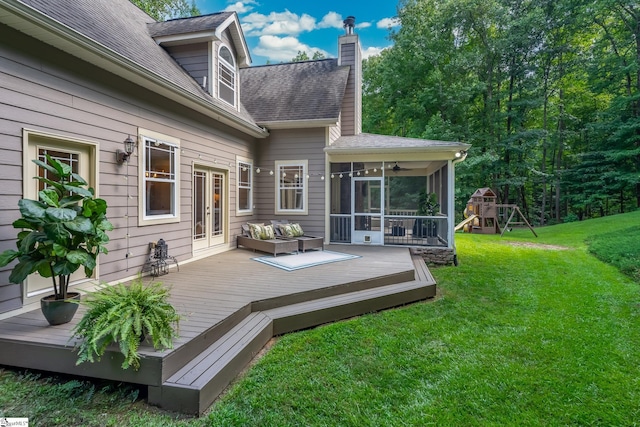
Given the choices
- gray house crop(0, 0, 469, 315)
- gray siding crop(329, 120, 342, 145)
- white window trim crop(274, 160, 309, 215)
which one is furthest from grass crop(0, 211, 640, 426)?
gray siding crop(329, 120, 342, 145)

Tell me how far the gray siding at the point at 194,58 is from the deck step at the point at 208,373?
19.0 feet

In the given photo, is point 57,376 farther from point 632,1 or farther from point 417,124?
point 632,1

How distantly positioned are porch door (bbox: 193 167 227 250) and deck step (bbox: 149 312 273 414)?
381 cm

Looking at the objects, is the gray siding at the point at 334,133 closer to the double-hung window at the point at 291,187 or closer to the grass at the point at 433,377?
the double-hung window at the point at 291,187

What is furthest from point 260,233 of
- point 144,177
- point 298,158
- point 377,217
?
point 377,217

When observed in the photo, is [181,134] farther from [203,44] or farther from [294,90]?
[294,90]

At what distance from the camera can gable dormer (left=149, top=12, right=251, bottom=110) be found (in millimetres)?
6789

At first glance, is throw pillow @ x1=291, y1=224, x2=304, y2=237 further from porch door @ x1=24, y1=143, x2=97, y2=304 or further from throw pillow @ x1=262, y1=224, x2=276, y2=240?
porch door @ x1=24, y1=143, x2=97, y2=304

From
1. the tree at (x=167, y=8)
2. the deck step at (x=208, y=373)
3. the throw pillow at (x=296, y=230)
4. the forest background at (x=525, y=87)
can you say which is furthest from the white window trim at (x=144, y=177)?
the forest background at (x=525, y=87)

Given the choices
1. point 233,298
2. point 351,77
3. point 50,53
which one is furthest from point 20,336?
point 351,77

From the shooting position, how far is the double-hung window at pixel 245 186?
27.1ft

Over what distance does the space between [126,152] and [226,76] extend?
4063mm

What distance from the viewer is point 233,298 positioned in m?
3.93

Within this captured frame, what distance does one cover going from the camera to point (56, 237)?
2.72m
